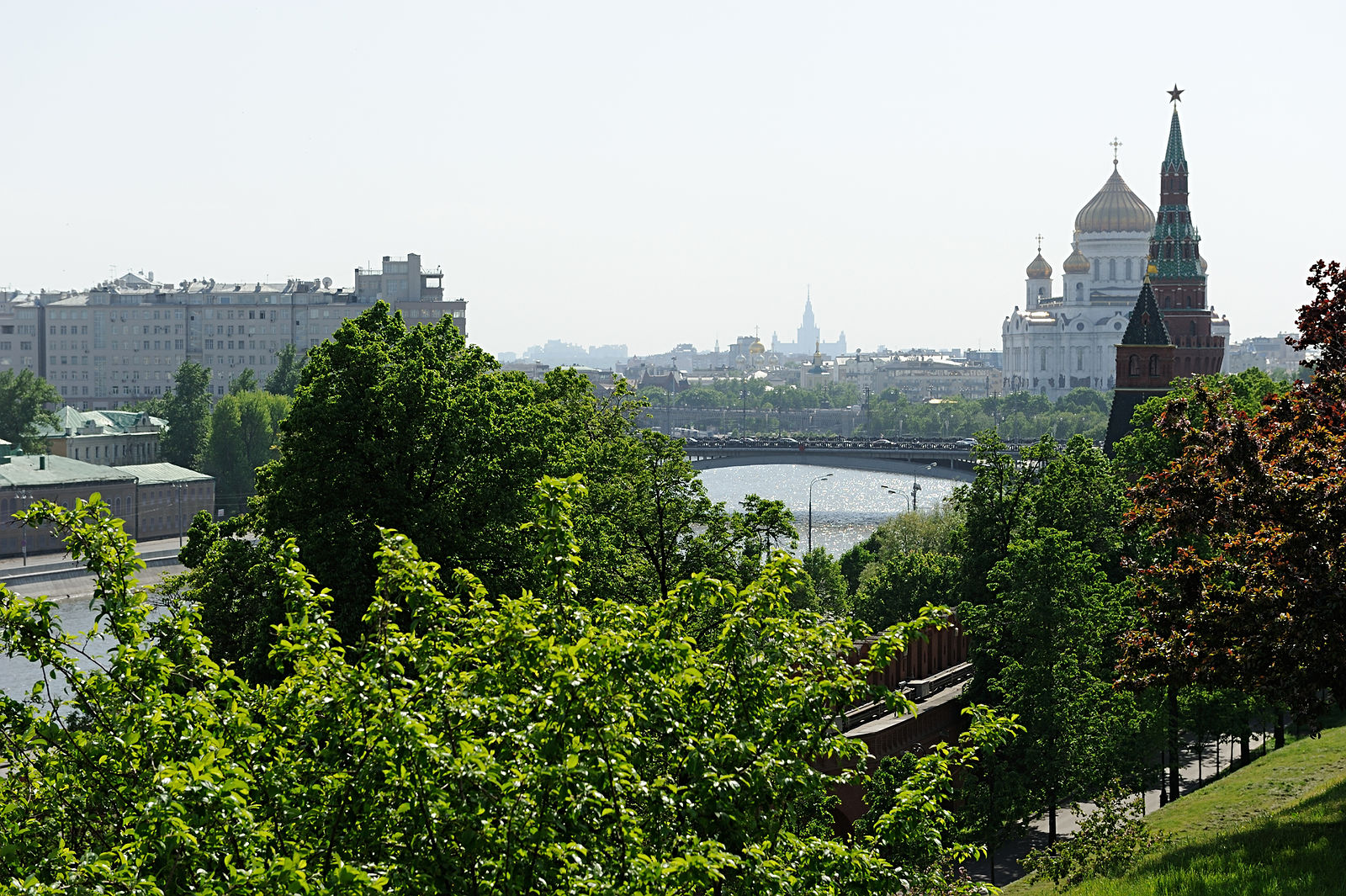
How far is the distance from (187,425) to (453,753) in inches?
4180

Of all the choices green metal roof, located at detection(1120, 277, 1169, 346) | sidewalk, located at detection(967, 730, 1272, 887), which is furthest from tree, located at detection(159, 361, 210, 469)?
sidewalk, located at detection(967, 730, 1272, 887)

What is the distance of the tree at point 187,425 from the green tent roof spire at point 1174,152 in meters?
64.0

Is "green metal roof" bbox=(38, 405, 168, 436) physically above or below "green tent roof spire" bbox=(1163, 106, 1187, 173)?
below

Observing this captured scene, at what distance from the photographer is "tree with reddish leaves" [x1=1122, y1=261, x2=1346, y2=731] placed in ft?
57.6

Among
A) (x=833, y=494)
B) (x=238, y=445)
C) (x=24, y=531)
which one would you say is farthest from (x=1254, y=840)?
(x=833, y=494)

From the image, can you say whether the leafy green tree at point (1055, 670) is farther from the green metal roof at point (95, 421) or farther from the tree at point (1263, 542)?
the green metal roof at point (95, 421)

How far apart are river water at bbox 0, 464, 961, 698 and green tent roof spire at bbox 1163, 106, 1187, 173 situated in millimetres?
23523

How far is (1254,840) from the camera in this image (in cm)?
1878

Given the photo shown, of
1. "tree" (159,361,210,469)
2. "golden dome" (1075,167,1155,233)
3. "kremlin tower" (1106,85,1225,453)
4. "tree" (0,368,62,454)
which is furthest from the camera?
"golden dome" (1075,167,1155,233)

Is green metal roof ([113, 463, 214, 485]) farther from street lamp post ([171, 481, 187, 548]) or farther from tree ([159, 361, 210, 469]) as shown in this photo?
tree ([159, 361, 210, 469])

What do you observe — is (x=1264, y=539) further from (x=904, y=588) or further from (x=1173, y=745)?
(x=904, y=588)

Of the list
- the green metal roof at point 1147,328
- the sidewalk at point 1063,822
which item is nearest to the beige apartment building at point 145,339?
the green metal roof at point 1147,328

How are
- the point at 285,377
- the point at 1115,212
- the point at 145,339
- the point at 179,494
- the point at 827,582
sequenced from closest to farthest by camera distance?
the point at 827,582, the point at 179,494, the point at 285,377, the point at 145,339, the point at 1115,212

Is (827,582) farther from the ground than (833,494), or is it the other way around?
(827,582)
